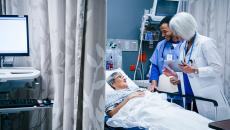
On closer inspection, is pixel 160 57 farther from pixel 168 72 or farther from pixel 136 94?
pixel 136 94

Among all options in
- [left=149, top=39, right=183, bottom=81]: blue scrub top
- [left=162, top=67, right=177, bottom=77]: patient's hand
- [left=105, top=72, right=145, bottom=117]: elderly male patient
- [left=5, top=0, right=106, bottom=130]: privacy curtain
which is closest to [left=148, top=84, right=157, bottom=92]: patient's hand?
[left=149, top=39, right=183, bottom=81]: blue scrub top

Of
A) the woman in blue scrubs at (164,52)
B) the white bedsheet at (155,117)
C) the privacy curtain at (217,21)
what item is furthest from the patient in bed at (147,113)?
the privacy curtain at (217,21)

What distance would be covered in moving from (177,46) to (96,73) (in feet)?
6.58

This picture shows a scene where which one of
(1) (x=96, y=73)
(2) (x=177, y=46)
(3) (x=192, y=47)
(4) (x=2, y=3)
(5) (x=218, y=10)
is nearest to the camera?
(1) (x=96, y=73)

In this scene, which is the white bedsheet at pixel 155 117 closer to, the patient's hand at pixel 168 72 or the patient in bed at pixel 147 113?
the patient in bed at pixel 147 113

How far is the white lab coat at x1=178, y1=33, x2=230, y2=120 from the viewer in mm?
2346

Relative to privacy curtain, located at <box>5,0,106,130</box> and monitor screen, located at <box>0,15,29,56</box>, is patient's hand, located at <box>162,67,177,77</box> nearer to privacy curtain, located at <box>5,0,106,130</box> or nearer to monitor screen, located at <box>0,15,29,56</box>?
monitor screen, located at <box>0,15,29,56</box>

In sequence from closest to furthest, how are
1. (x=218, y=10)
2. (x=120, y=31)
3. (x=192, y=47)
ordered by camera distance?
(x=192, y=47) < (x=120, y=31) < (x=218, y=10)

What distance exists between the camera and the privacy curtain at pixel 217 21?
11.2ft

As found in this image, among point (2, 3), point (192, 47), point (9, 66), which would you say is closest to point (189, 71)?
point (192, 47)

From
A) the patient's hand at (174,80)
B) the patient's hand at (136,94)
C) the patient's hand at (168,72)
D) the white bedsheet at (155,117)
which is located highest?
the patient's hand at (168,72)

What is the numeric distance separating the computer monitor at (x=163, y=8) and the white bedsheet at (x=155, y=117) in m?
1.31

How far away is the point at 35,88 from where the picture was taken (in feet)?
7.52

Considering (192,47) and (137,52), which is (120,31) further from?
(192,47)
